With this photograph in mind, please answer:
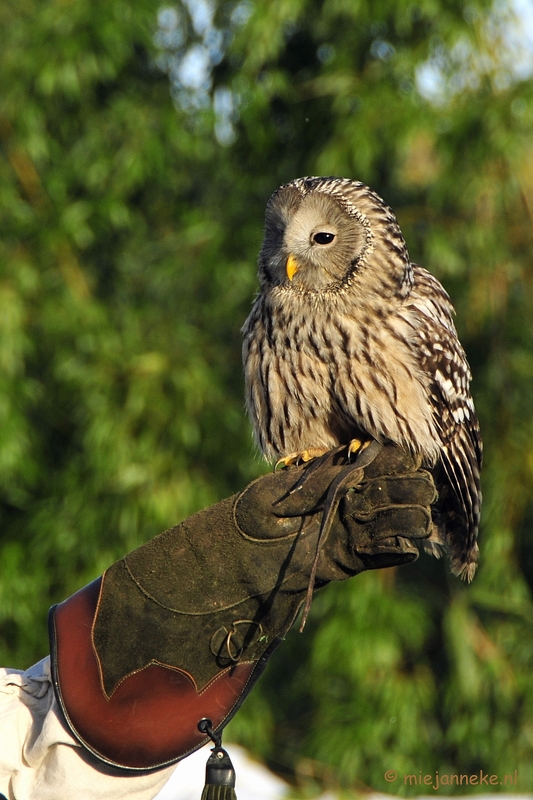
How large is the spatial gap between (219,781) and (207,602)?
0.46 m

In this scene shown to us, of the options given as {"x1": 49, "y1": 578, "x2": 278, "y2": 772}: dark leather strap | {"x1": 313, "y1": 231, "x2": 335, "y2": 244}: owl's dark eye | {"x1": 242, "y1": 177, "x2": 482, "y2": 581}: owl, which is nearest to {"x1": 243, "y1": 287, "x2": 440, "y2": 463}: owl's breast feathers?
{"x1": 242, "y1": 177, "x2": 482, "y2": 581}: owl

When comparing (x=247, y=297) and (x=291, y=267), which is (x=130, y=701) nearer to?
(x=291, y=267)

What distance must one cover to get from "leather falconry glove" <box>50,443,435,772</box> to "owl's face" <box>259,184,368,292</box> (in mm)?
891

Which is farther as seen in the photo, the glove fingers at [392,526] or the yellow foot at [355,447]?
the yellow foot at [355,447]

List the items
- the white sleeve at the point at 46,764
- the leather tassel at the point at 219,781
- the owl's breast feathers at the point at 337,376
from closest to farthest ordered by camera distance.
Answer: the leather tassel at the point at 219,781
the white sleeve at the point at 46,764
the owl's breast feathers at the point at 337,376

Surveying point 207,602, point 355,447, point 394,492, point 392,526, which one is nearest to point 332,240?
point 355,447

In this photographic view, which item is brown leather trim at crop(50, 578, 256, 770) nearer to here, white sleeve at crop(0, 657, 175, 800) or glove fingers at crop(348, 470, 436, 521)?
white sleeve at crop(0, 657, 175, 800)

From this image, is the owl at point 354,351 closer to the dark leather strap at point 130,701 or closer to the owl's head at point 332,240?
the owl's head at point 332,240

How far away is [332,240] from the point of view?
356 centimetres

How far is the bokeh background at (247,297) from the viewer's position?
19.4ft

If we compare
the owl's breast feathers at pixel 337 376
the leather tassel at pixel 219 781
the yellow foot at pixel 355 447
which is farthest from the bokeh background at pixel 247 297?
the leather tassel at pixel 219 781

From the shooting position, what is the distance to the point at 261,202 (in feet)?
21.7

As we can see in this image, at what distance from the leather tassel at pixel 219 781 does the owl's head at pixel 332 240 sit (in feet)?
5.46

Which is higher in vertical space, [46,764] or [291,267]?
[291,267]
